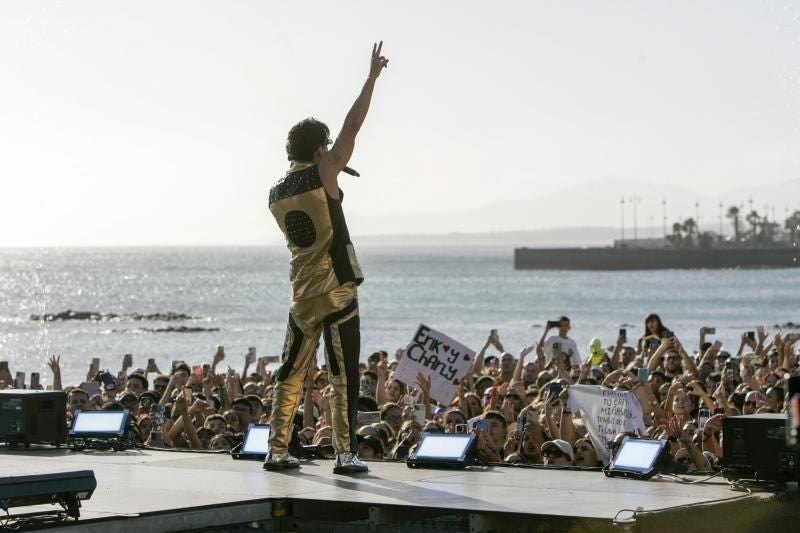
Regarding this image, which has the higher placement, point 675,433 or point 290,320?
point 290,320

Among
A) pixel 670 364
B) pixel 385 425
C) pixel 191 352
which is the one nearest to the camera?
pixel 385 425

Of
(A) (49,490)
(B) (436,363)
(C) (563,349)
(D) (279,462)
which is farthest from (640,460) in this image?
(C) (563,349)

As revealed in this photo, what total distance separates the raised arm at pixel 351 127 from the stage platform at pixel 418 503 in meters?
1.85

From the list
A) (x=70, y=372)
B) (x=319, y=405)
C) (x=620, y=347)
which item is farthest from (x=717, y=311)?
(x=319, y=405)

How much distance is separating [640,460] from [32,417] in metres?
4.31

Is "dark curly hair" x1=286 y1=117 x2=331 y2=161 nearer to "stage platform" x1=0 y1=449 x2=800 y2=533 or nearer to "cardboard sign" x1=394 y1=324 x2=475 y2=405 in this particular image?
"stage platform" x1=0 y1=449 x2=800 y2=533

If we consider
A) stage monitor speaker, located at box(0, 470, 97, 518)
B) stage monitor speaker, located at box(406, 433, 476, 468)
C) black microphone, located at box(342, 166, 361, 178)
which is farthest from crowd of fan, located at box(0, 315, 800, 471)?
stage monitor speaker, located at box(0, 470, 97, 518)

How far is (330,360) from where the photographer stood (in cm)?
1001

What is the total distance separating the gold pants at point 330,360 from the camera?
995 centimetres

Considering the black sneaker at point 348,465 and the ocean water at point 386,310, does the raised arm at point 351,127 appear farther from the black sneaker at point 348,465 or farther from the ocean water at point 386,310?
the ocean water at point 386,310

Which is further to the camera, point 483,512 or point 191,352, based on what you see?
point 191,352

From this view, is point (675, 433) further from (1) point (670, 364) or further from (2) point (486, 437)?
(1) point (670, 364)

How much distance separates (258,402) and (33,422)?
3.25 metres

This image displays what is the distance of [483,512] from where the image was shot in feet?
26.0
